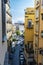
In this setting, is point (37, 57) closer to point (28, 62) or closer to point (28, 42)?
point (28, 62)

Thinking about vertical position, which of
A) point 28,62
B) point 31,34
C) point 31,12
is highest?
point 31,12

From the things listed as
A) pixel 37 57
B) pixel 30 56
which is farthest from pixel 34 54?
pixel 37 57

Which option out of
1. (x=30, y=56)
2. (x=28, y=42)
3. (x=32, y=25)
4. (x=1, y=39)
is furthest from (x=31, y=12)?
(x=1, y=39)

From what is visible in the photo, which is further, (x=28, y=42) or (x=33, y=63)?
(x=28, y=42)

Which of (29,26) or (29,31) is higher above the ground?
(29,26)

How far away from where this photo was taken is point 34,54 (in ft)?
64.5

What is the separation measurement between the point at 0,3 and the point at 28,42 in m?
12.5

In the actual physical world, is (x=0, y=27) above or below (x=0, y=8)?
below

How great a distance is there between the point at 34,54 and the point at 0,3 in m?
10.2

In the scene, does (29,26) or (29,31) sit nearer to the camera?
(29,26)

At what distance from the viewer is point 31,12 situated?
73.5 ft

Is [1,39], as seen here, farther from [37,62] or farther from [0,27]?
[37,62]

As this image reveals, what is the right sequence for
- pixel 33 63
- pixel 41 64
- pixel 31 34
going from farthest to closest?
1. pixel 31 34
2. pixel 33 63
3. pixel 41 64

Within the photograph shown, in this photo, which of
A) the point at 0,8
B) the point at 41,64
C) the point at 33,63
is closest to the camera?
the point at 0,8
